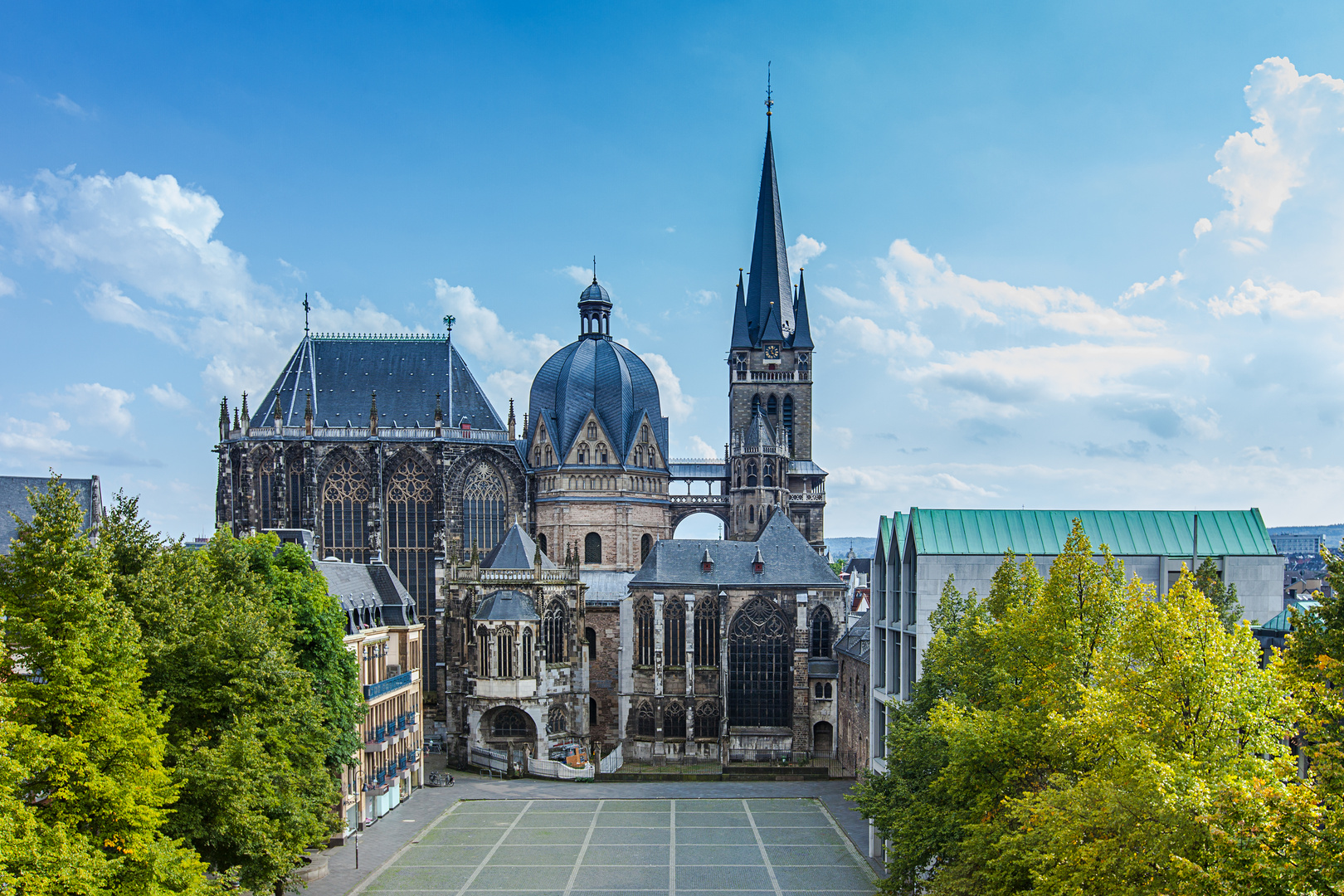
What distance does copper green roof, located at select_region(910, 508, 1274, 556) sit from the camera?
3888 cm

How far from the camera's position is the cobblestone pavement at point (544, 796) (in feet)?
146

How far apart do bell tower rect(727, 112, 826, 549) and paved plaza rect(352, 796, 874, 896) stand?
31.7 m

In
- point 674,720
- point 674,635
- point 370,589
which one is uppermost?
point 370,589

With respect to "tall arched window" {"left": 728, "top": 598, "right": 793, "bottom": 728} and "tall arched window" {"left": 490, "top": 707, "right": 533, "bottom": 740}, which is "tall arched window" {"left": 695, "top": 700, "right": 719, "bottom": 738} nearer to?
"tall arched window" {"left": 728, "top": 598, "right": 793, "bottom": 728}

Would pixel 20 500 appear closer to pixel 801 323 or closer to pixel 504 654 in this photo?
pixel 504 654

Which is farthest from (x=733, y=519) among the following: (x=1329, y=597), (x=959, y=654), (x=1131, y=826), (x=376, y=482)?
(x=1131, y=826)

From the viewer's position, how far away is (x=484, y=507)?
7506 centimetres

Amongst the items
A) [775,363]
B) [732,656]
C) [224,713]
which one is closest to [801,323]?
[775,363]

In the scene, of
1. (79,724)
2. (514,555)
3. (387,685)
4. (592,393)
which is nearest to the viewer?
(79,724)

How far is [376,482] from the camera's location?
7256cm

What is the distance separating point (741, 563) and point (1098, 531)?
94.6ft

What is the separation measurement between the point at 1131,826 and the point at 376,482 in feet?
203

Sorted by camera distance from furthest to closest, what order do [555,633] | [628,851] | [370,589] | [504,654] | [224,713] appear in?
[555,633]
[504,654]
[370,589]
[628,851]
[224,713]

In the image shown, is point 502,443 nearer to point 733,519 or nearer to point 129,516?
point 733,519
